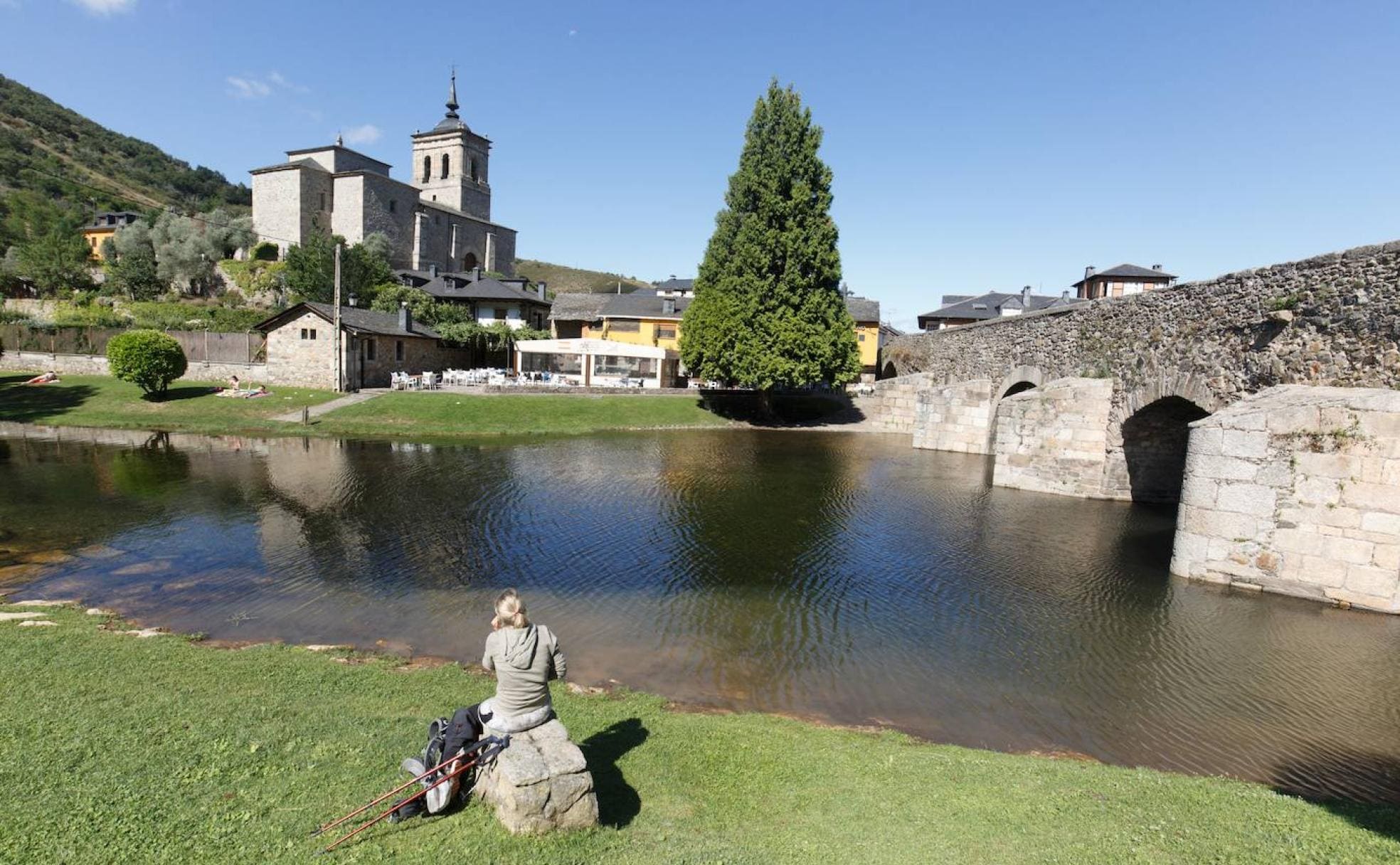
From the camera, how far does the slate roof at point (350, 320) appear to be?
36688 mm

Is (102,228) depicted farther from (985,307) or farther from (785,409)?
(985,307)

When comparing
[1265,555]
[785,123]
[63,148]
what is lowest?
[1265,555]

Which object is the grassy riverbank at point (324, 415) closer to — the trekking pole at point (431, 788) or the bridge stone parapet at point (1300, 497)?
Result: the bridge stone parapet at point (1300, 497)

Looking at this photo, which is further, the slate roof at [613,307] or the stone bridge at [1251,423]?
the slate roof at [613,307]

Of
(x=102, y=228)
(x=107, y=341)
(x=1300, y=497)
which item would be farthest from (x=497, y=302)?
(x=102, y=228)

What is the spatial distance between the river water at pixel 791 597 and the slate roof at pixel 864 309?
38.8m

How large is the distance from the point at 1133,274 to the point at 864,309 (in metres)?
26.3

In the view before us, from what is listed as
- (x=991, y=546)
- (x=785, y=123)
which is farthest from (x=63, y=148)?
(x=991, y=546)

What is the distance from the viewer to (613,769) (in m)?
5.74

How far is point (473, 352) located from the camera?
48719 mm

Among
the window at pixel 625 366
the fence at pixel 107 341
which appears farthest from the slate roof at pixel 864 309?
the fence at pixel 107 341

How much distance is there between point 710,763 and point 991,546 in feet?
36.3

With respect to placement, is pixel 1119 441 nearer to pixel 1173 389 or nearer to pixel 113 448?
pixel 1173 389

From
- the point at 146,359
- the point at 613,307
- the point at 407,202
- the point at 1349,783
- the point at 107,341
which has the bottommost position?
the point at 1349,783
